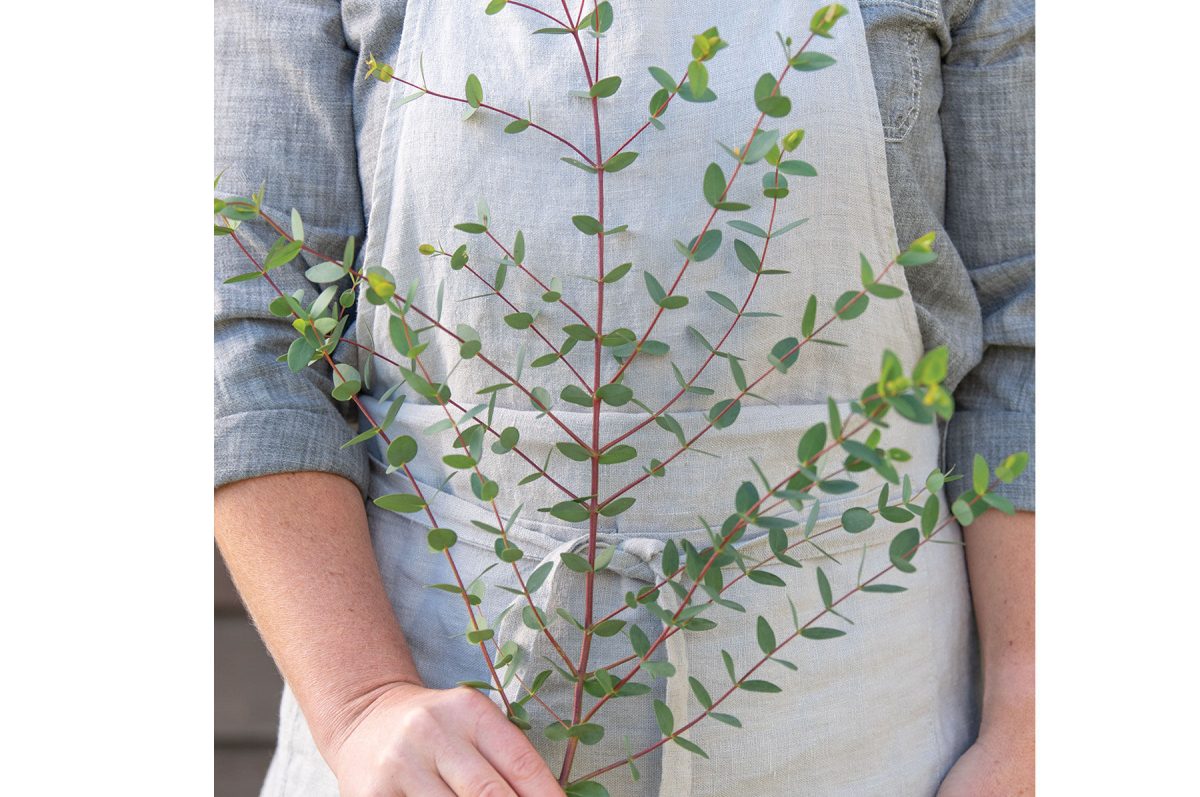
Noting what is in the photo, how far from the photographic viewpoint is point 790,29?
28.3 inches

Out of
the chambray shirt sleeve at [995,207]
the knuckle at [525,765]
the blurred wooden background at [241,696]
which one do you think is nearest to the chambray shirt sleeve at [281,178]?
the knuckle at [525,765]

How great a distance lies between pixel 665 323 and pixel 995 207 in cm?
35

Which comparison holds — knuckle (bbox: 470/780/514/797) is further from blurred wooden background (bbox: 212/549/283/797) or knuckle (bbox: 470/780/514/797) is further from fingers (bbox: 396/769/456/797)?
blurred wooden background (bbox: 212/549/283/797)

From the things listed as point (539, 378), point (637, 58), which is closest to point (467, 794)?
point (539, 378)

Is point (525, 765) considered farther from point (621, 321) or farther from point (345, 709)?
point (621, 321)

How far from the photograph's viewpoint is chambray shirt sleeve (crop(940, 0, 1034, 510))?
0.83m

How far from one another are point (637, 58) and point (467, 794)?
0.51m

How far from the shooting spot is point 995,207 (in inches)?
34.0

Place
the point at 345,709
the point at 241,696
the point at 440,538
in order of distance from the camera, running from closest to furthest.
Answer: the point at 440,538, the point at 345,709, the point at 241,696

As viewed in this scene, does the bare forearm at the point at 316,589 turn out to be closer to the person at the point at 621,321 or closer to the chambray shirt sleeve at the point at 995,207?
the person at the point at 621,321

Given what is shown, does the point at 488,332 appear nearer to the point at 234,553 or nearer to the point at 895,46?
the point at 234,553

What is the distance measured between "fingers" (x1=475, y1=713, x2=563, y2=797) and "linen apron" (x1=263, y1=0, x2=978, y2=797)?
0.08 meters

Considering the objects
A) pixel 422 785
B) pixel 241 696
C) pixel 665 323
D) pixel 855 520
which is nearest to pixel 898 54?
pixel 665 323

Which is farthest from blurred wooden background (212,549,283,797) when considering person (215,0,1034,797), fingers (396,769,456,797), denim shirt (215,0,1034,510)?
fingers (396,769,456,797)
